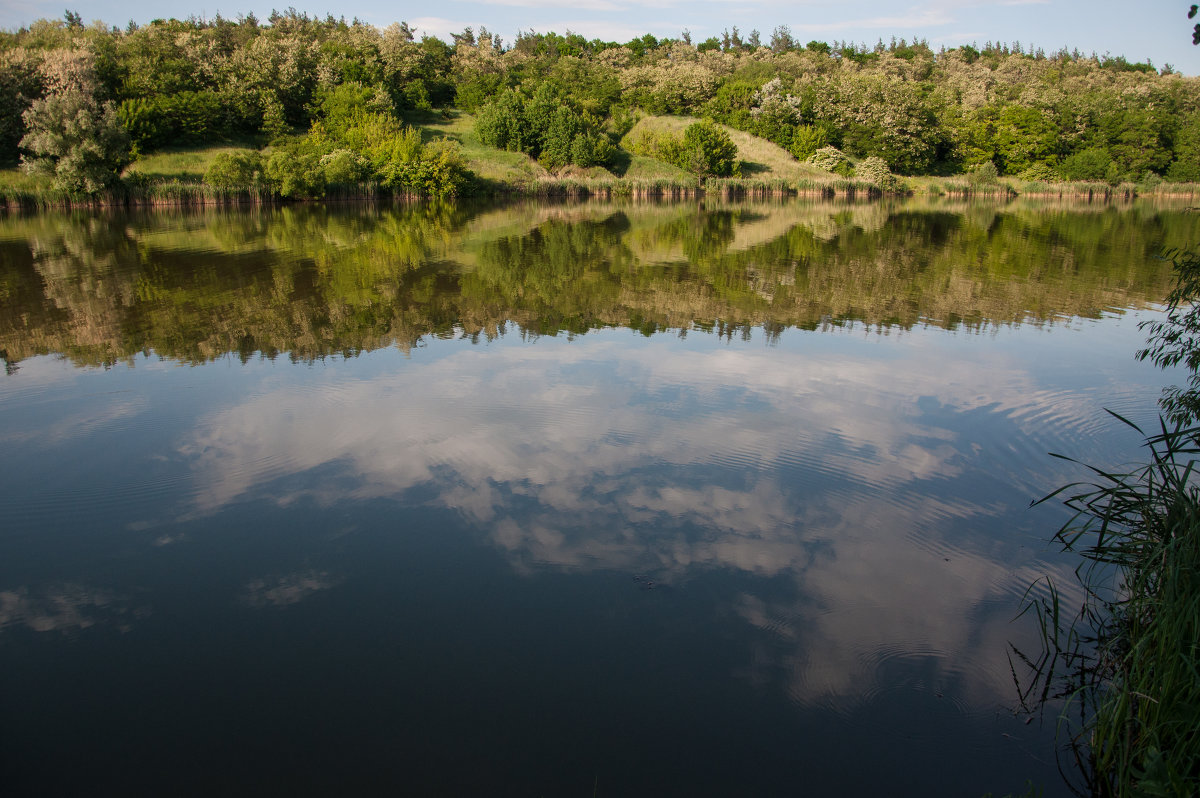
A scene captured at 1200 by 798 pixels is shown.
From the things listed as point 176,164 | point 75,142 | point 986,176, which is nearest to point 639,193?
point 176,164

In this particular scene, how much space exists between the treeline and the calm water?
28.8m

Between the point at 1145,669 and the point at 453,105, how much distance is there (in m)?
60.7

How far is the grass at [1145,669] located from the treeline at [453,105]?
37560mm

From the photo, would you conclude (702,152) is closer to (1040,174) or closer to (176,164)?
(1040,174)

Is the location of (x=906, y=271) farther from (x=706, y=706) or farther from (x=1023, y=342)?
(x=706, y=706)

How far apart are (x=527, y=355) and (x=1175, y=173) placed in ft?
201

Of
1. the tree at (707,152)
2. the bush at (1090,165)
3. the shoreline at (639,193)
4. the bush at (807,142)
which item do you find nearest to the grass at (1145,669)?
the shoreline at (639,193)

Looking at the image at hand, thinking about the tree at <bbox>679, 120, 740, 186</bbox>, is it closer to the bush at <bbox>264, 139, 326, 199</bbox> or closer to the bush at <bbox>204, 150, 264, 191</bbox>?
the bush at <bbox>264, 139, 326, 199</bbox>

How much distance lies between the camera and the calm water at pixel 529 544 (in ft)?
11.7

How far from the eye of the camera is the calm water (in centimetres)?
357

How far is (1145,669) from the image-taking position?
3.42 m

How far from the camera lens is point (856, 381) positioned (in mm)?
9242

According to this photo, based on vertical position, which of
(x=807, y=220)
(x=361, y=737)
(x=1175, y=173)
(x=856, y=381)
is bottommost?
(x=361, y=737)

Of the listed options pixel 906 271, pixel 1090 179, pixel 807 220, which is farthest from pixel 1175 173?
pixel 906 271
